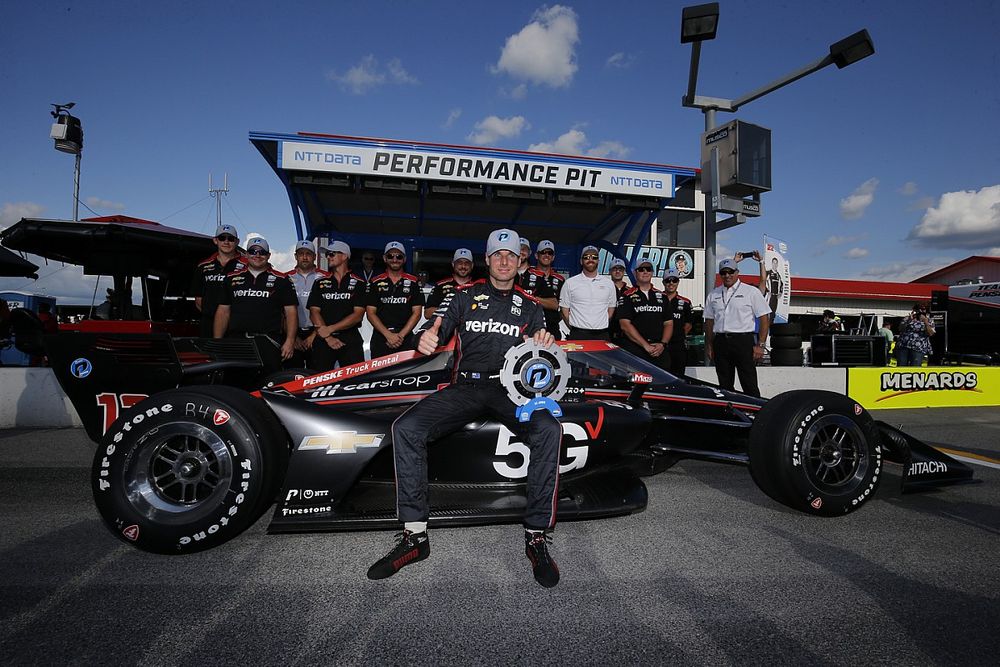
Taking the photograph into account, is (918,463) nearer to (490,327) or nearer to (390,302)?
(490,327)

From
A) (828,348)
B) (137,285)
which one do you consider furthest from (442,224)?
(828,348)

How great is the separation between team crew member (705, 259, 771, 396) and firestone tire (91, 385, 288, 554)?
16.0ft

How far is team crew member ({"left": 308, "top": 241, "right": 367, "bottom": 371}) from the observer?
556cm

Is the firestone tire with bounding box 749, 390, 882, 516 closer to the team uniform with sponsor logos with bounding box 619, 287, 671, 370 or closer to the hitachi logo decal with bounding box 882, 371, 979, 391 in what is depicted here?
the team uniform with sponsor logos with bounding box 619, 287, 671, 370

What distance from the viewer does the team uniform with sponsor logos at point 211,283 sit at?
5090mm

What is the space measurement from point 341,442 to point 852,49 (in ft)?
26.6

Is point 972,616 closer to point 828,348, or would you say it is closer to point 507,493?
point 507,493

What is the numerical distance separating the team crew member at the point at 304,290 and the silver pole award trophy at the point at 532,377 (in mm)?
3555

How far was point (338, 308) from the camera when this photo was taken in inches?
220

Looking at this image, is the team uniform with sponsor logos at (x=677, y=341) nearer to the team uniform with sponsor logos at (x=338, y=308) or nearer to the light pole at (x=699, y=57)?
the light pole at (x=699, y=57)

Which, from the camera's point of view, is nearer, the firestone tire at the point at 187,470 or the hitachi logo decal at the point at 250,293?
the firestone tire at the point at 187,470

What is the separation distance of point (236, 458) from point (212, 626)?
82cm

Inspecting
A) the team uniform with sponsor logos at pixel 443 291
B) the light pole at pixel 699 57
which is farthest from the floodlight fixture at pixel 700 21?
the team uniform with sponsor logos at pixel 443 291

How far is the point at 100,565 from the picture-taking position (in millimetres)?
2402
